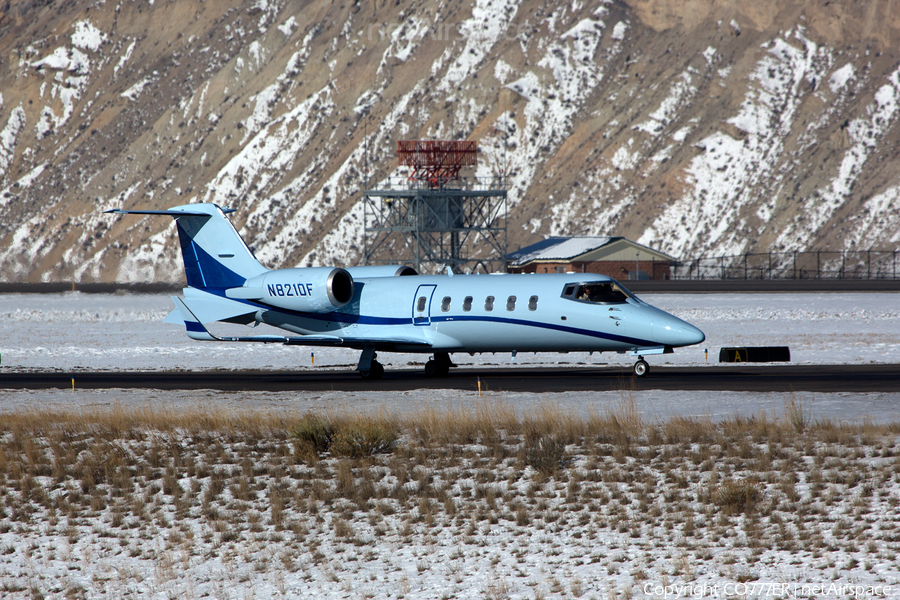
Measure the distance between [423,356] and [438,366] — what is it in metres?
9.06

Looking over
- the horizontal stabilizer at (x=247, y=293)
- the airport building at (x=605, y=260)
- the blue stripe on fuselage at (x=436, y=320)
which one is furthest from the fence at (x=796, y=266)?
the horizontal stabilizer at (x=247, y=293)

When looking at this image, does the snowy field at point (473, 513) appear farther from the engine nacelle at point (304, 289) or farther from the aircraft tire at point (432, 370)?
the engine nacelle at point (304, 289)

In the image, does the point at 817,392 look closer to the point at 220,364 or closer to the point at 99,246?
the point at 220,364

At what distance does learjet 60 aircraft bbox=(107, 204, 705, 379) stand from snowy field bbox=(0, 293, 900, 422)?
4123 mm

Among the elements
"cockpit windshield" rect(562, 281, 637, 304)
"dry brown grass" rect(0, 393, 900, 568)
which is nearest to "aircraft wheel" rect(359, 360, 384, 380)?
"cockpit windshield" rect(562, 281, 637, 304)

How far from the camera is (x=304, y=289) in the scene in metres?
28.3

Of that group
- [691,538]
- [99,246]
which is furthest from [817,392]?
[99,246]

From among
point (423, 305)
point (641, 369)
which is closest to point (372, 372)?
point (423, 305)

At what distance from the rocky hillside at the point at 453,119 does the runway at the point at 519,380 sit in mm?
73760

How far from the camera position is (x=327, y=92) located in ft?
436

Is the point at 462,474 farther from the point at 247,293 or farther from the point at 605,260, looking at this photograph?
the point at 605,260

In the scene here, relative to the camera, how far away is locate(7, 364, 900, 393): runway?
22734 millimetres

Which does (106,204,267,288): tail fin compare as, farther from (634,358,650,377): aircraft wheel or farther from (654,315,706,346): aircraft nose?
(654,315,706,346): aircraft nose

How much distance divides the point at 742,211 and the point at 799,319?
60574 mm
